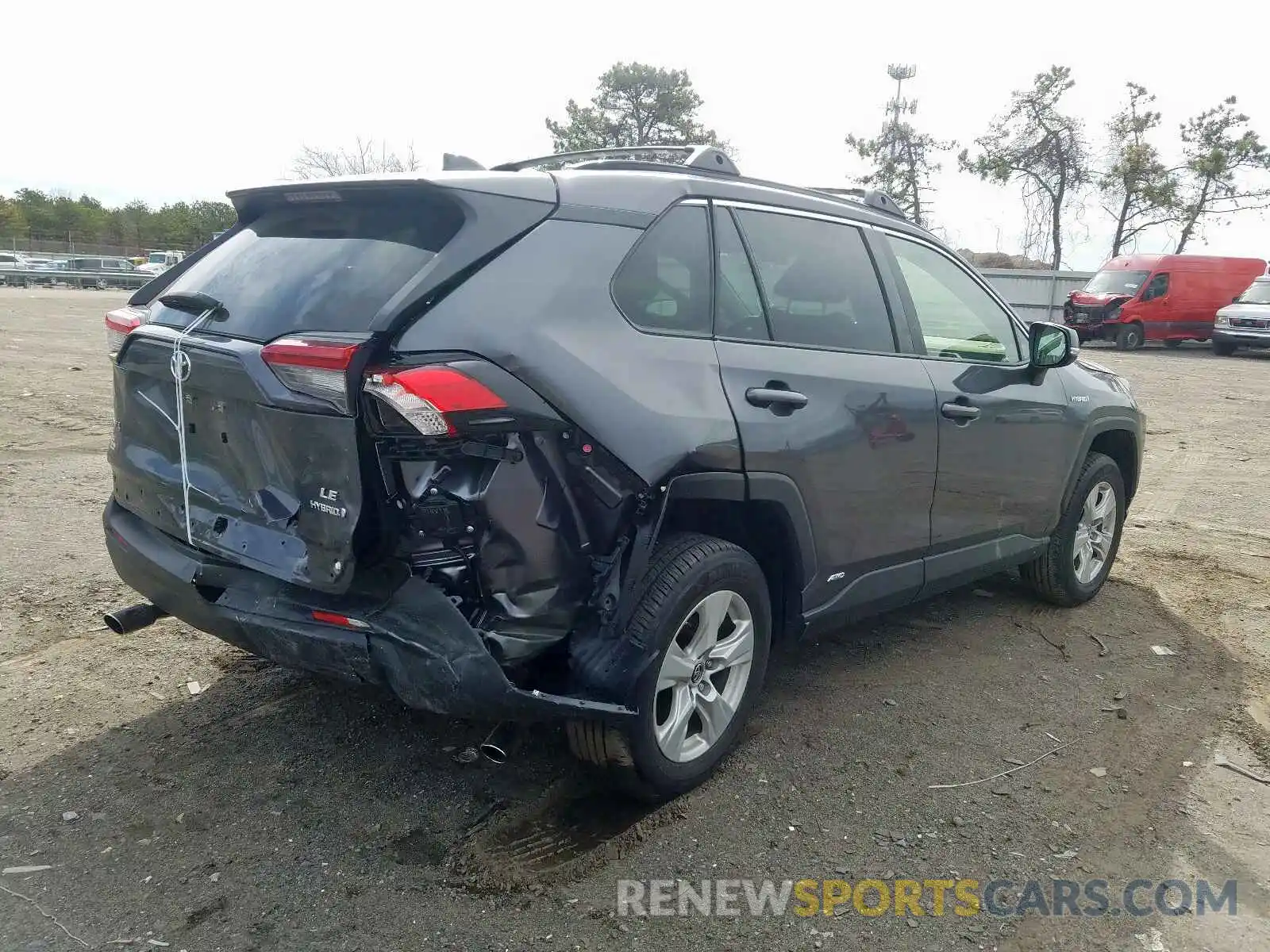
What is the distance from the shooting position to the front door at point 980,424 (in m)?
3.95

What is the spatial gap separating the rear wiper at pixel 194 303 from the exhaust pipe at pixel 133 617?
0.97m

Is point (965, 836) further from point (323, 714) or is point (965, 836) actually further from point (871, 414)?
point (323, 714)

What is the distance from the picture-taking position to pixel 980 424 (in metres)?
4.05

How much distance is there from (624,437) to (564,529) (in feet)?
1.00

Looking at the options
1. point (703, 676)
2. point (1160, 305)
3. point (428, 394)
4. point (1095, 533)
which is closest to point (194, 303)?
point (428, 394)

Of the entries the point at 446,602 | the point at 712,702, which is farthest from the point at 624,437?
the point at 712,702

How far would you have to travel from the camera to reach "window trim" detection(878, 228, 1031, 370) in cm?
390

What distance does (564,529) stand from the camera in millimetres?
2682

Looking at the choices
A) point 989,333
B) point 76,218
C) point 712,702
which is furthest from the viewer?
point 76,218

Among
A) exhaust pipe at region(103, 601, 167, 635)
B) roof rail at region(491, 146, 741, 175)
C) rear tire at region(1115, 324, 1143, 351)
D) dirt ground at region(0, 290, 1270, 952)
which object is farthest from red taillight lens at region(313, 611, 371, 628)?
rear tire at region(1115, 324, 1143, 351)

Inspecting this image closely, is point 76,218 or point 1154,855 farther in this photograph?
point 76,218

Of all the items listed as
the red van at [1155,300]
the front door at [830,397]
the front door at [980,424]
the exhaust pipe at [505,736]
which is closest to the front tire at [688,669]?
the front door at [830,397]

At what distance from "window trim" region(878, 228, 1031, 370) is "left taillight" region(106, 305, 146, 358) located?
2.75 meters

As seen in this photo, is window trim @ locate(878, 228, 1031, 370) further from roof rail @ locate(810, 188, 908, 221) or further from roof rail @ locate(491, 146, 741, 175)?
roof rail @ locate(491, 146, 741, 175)
